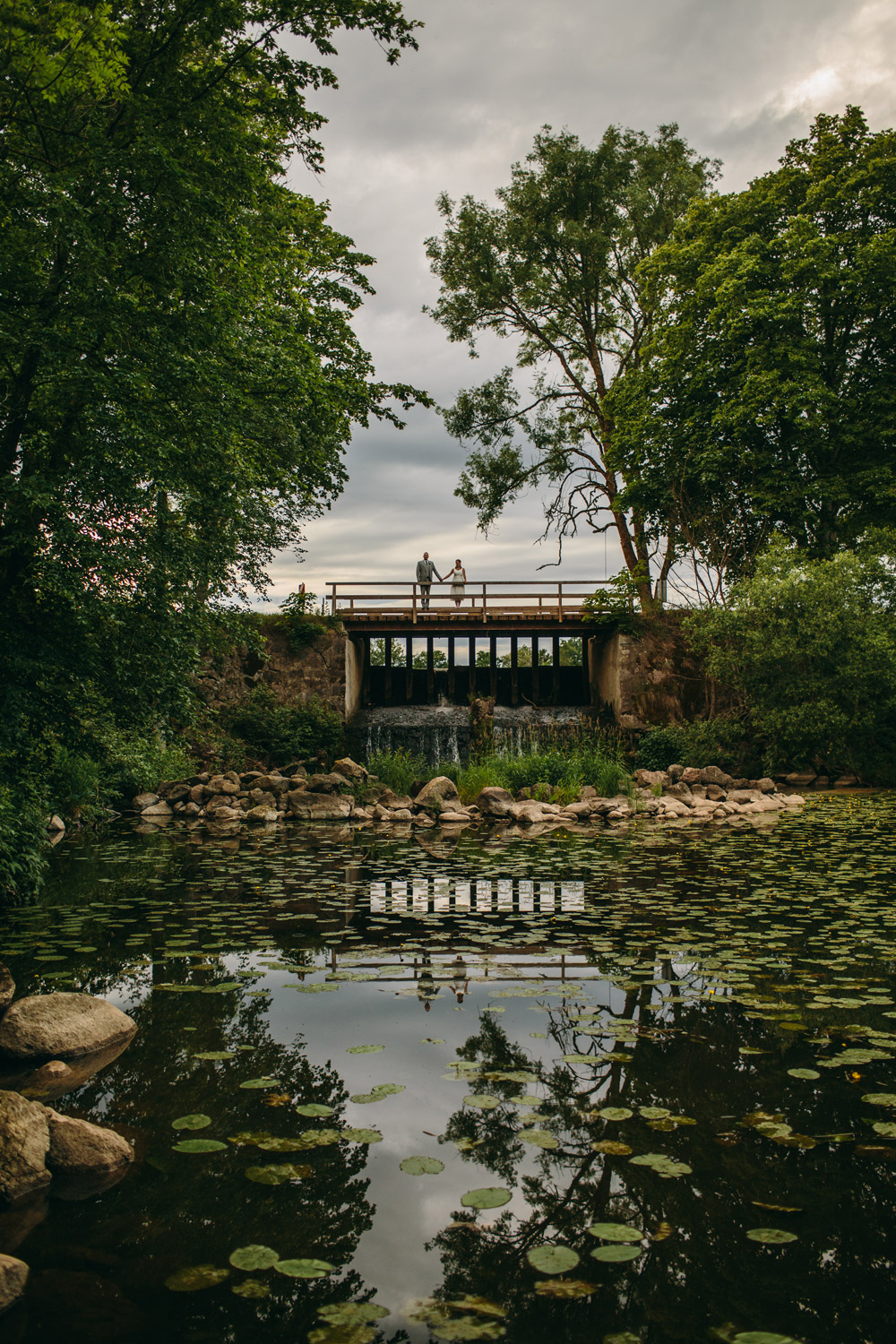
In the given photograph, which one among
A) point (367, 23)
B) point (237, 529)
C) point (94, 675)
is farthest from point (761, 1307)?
point (367, 23)

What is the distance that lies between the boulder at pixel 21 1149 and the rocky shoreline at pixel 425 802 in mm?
9395

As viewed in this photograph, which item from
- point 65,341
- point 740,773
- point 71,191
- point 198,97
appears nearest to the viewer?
point 65,341

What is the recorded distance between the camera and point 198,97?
6.68 m

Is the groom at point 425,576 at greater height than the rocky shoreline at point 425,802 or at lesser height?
greater

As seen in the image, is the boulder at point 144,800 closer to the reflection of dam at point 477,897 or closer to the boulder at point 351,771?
the boulder at point 351,771

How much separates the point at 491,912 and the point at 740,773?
1322cm

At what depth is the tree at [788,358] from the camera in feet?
59.6

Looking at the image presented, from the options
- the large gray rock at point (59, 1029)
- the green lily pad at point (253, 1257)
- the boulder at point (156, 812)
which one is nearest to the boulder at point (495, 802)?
the boulder at point (156, 812)

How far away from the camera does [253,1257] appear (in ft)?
6.04

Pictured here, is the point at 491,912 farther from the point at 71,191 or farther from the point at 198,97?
the point at 198,97

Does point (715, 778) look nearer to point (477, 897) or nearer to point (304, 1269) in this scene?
point (477, 897)

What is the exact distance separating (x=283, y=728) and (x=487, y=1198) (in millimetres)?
17873

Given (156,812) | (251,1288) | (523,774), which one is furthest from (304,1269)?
(156,812)

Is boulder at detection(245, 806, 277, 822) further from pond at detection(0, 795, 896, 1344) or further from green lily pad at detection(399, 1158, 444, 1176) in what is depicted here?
green lily pad at detection(399, 1158, 444, 1176)
